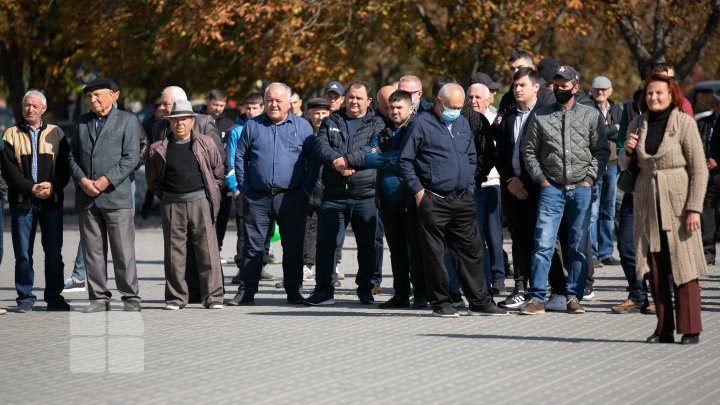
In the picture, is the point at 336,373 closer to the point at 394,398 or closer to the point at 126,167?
the point at 394,398

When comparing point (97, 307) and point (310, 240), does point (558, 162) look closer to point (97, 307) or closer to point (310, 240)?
point (97, 307)

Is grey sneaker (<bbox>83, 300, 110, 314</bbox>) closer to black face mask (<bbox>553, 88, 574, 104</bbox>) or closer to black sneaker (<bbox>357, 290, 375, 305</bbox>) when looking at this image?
black sneaker (<bbox>357, 290, 375, 305</bbox>)

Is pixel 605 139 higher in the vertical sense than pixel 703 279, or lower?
higher

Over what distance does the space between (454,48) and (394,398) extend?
17.8 meters

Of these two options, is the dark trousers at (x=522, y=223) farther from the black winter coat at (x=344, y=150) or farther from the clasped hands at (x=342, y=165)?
the clasped hands at (x=342, y=165)

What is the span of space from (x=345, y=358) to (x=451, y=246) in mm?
2607

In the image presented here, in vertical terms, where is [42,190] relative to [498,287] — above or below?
above

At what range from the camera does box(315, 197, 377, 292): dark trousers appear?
484 inches

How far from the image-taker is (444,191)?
1109 cm

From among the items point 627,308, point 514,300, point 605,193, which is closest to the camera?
point 627,308

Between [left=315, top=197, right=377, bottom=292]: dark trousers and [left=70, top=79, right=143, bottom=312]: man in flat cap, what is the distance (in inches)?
68.0

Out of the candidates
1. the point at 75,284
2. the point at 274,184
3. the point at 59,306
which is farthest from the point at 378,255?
the point at 75,284

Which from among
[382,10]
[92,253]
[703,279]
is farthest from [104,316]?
[382,10]

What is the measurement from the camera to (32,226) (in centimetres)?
1220
